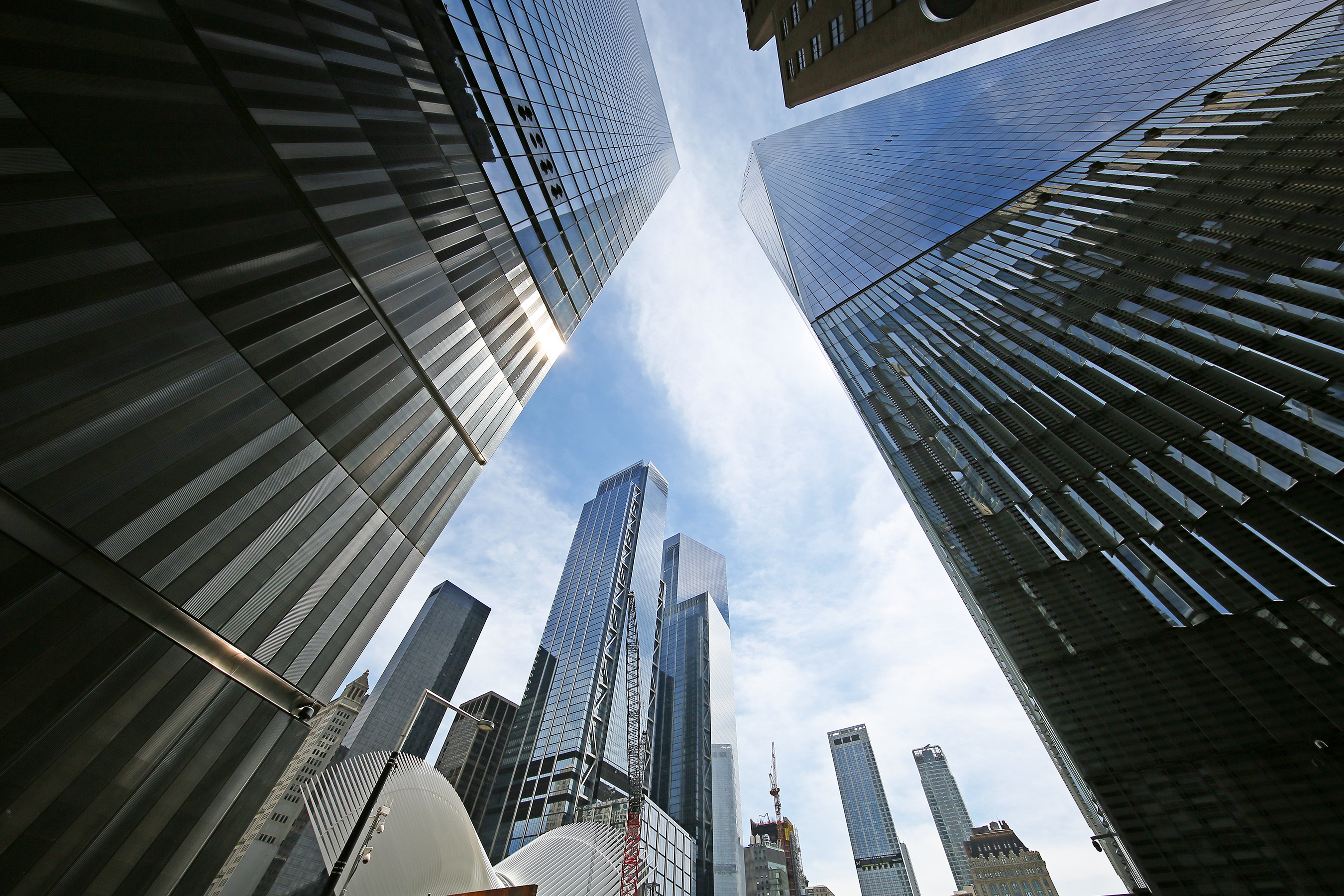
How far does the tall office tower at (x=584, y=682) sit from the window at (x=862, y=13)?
356 ft

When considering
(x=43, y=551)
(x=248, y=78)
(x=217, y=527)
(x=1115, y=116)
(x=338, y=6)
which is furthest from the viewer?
(x=1115, y=116)

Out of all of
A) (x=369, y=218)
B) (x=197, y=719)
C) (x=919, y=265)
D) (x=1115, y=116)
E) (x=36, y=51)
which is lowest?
(x=197, y=719)

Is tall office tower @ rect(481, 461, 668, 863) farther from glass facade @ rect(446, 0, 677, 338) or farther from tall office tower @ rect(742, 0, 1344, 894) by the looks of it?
glass facade @ rect(446, 0, 677, 338)

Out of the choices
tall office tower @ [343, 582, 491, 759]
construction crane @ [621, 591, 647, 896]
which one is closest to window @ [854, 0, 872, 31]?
construction crane @ [621, 591, 647, 896]

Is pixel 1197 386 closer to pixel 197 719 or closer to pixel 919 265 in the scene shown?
pixel 919 265

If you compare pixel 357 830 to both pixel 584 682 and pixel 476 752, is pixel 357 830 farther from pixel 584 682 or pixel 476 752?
pixel 476 752

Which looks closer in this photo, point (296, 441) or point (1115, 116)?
point (296, 441)

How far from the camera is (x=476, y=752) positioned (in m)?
Result: 151

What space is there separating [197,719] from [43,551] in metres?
4.58

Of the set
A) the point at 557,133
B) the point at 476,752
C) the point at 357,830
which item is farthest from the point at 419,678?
the point at 357,830

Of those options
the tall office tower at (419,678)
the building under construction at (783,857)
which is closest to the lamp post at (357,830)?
the tall office tower at (419,678)

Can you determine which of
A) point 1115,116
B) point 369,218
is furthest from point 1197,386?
point 1115,116

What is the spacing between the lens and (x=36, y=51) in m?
8.73

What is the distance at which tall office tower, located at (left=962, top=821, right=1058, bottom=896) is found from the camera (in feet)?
426
